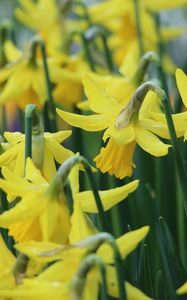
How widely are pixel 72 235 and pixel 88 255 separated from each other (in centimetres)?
10

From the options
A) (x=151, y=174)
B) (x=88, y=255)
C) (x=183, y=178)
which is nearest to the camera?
(x=88, y=255)

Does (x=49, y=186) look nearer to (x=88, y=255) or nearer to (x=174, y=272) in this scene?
(x=88, y=255)

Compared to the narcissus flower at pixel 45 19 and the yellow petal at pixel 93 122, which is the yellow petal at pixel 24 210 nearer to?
the yellow petal at pixel 93 122

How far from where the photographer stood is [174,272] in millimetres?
1678

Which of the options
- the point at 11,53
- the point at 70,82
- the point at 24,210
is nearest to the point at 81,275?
the point at 24,210

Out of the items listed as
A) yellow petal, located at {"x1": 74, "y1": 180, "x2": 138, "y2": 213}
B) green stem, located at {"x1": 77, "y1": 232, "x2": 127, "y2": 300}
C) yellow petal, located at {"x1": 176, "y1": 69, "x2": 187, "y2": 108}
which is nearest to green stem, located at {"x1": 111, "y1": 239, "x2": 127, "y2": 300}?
green stem, located at {"x1": 77, "y1": 232, "x2": 127, "y2": 300}

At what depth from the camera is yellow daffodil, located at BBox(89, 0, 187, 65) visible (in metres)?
3.19

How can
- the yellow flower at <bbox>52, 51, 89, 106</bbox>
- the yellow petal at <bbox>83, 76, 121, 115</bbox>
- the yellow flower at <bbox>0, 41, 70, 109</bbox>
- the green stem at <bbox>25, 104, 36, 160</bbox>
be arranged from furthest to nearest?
1. the yellow flower at <bbox>52, 51, 89, 106</bbox>
2. the yellow flower at <bbox>0, 41, 70, 109</bbox>
3. the yellow petal at <bbox>83, 76, 121, 115</bbox>
4. the green stem at <bbox>25, 104, 36, 160</bbox>

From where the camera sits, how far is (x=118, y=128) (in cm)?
165

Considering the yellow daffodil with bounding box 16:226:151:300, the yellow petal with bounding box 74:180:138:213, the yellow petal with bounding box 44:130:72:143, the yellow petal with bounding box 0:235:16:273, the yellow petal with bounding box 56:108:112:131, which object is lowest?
the yellow petal with bounding box 0:235:16:273

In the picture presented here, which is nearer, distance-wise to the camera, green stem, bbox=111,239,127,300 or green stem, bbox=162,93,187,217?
green stem, bbox=111,239,127,300

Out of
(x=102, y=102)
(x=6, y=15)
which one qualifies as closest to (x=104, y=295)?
(x=102, y=102)

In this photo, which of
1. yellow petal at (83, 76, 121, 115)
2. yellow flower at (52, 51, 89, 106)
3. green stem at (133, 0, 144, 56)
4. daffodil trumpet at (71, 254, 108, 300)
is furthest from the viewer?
green stem at (133, 0, 144, 56)

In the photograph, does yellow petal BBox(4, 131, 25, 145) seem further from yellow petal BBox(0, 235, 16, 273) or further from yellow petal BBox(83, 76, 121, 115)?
yellow petal BBox(0, 235, 16, 273)
